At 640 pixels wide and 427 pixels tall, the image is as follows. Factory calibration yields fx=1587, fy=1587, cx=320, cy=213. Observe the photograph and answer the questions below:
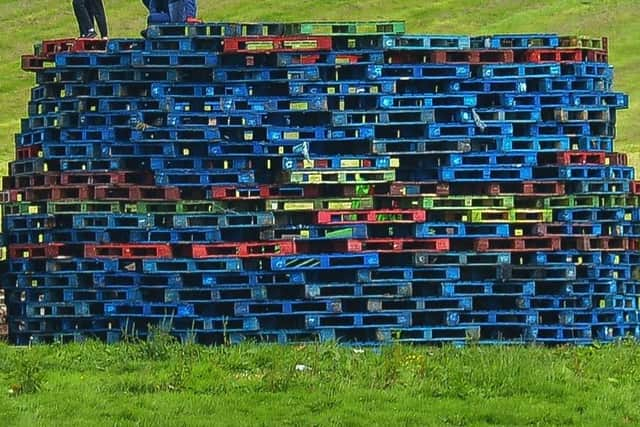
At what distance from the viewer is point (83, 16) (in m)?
18.5

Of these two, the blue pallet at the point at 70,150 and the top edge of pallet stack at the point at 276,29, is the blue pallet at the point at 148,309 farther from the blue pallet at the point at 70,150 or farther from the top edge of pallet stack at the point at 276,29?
the top edge of pallet stack at the point at 276,29

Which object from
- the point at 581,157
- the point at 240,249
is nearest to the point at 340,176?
the point at 240,249

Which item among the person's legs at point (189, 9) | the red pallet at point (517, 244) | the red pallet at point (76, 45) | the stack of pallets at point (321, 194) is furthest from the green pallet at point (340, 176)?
the red pallet at point (76, 45)

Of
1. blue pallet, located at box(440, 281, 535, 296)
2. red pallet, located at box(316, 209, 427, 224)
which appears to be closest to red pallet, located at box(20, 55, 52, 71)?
red pallet, located at box(316, 209, 427, 224)

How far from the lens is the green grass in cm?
1277

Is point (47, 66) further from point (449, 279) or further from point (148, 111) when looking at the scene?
point (449, 279)

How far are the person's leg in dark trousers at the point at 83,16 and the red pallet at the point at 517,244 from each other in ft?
17.2

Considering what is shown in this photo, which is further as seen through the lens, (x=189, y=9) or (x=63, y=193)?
(x=189, y=9)

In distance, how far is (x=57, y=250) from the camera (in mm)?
16938

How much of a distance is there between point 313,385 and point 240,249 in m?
3.21

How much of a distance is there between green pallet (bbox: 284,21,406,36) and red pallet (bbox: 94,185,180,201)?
2.19 meters

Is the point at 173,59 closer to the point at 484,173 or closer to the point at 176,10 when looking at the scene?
the point at 176,10

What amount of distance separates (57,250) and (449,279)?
4.18 metres

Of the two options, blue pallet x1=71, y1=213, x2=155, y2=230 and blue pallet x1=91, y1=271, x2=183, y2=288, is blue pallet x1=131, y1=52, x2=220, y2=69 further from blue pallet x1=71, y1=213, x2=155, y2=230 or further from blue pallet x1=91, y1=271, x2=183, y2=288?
blue pallet x1=91, y1=271, x2=183, y2=288
